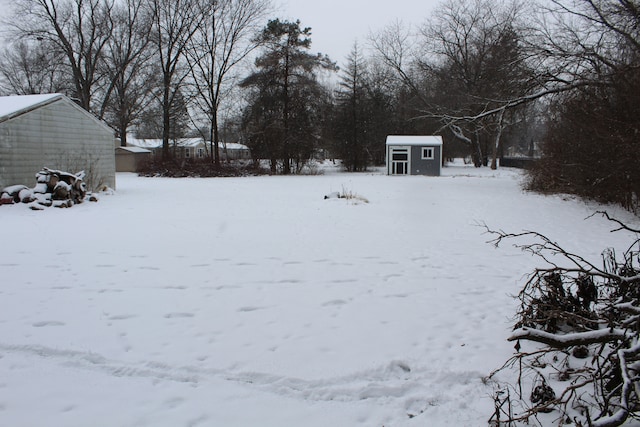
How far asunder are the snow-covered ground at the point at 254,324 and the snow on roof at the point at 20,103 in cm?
590

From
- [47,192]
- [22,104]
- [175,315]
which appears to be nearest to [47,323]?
[175,315]

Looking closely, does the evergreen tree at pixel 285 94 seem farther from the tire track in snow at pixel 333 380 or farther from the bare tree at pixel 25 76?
the tire track in snow at pixel 333 380

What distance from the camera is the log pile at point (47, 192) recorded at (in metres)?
12.5

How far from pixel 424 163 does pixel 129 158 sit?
22.6m

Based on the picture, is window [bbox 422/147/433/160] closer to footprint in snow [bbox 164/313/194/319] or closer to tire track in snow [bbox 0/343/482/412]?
footprint in snow [bbox 164/313/194/319]

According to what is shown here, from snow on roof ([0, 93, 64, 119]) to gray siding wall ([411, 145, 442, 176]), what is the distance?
20646 mm

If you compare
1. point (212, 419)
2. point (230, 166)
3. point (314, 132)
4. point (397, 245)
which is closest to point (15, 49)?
point (230, 166)

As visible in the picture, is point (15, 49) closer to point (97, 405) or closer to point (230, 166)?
point (230, 166)

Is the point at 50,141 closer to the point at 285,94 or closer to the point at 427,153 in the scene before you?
the point at 285,94

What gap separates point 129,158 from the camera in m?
36.0

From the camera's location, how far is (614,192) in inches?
465

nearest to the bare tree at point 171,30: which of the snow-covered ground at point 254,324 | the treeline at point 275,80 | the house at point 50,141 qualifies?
the treeline at point 275,80

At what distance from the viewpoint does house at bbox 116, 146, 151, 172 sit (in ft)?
117

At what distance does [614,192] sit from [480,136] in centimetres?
3134
